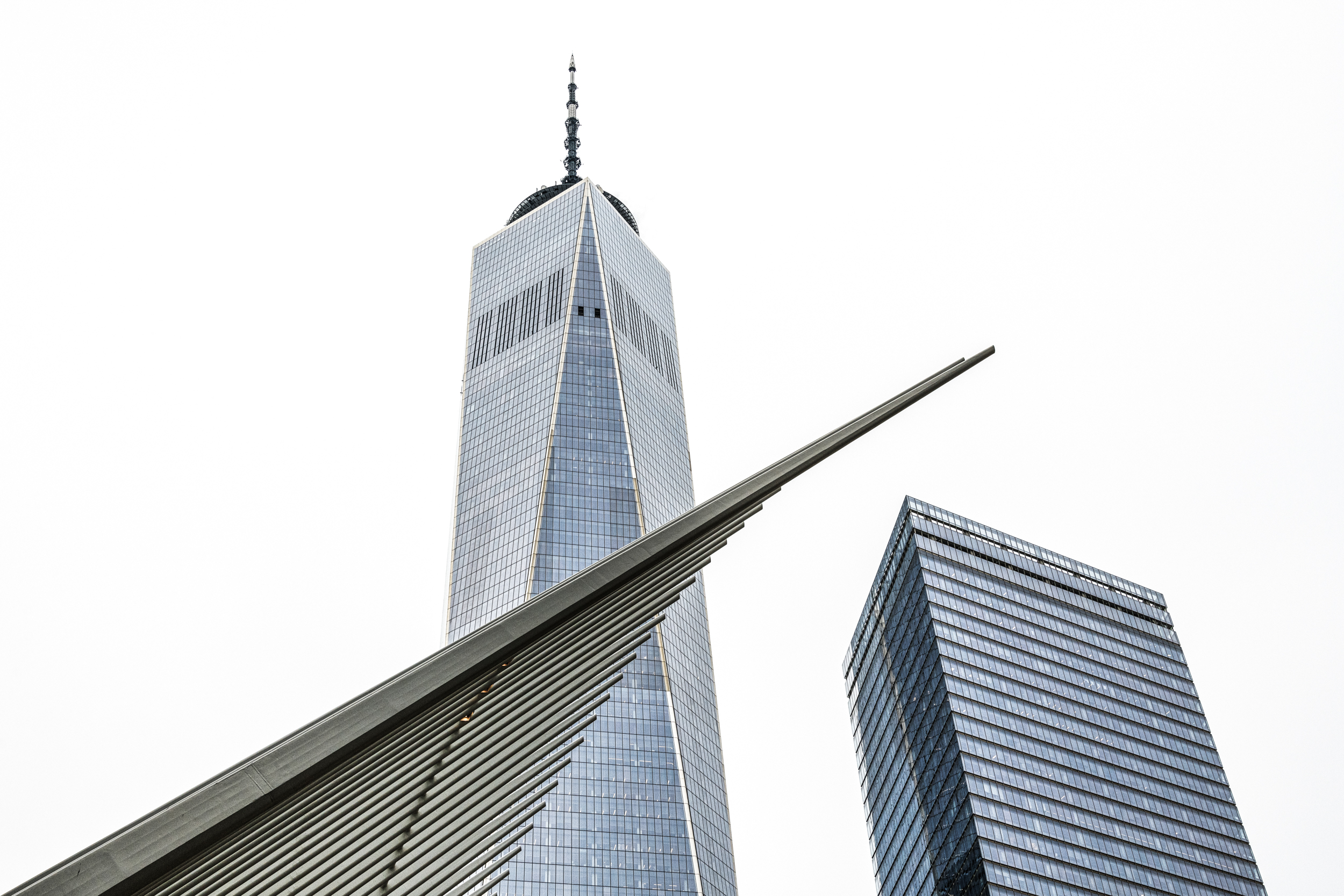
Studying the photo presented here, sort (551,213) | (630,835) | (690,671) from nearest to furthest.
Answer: (630,835), (690,671), (551,213)

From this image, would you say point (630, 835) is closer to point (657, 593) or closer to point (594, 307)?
point (594, 307)

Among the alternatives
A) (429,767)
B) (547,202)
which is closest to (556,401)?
(547,202)

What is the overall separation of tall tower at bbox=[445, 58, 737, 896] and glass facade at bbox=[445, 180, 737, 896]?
192 mm

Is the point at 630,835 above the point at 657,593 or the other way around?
above

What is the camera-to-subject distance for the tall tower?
11469 centimetres

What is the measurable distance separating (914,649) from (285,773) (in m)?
122

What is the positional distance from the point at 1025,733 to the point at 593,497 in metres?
47.3

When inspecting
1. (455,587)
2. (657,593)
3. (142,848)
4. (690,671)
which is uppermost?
(455,587)

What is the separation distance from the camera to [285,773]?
14336 millimetres

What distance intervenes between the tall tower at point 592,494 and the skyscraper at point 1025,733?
747 inches

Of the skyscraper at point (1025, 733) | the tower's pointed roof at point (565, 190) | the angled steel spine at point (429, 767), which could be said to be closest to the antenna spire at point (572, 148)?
the tower's pointed roof at point (565, 190)

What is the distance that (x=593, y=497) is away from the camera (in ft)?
436

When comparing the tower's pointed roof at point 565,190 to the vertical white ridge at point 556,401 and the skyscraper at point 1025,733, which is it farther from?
the skyscraper at point 1025,733

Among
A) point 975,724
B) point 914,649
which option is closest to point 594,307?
point 914,649
